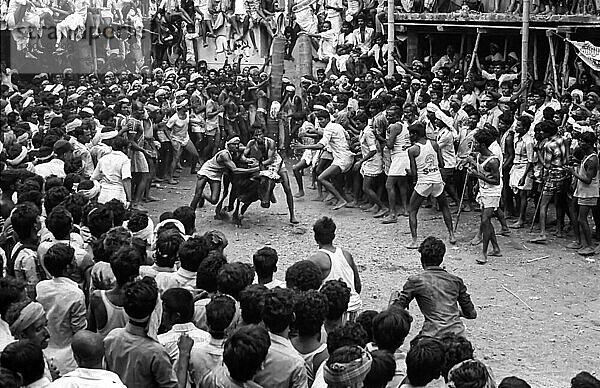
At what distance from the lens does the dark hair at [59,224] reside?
6590 millimetres

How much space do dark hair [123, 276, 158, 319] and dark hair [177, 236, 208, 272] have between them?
128cm

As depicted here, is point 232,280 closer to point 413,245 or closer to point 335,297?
point 335,297

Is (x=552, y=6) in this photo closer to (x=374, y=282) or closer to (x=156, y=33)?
(x=374, y=282)

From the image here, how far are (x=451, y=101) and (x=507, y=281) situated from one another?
4.50 metres

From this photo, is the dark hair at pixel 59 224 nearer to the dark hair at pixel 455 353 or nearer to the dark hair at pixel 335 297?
the dark hair at pixel 335 297

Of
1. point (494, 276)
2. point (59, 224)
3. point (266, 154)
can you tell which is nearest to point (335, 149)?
point (266, 154)

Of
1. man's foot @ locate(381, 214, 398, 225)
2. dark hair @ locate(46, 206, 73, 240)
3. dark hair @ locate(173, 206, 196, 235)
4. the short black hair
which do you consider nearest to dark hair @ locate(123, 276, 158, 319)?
the short black hair

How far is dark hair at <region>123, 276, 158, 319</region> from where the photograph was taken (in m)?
4.76

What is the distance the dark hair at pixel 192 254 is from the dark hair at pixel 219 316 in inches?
49.5

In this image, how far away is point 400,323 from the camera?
4.99 m

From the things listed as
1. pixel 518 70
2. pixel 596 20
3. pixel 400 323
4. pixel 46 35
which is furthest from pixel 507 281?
pixel 46 35

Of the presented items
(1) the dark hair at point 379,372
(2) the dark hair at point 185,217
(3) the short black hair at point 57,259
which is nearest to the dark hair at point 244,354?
(1) the dark hair at point 379,372

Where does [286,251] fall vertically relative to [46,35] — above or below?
below

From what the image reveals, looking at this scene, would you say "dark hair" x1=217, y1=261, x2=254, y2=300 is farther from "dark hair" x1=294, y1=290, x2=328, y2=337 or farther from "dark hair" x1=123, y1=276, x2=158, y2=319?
"dark hair" x1=123, y1=276, x2=158, y2=319
